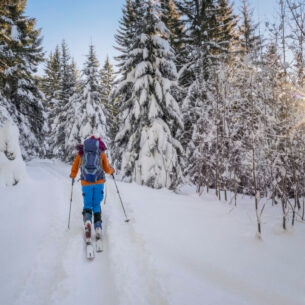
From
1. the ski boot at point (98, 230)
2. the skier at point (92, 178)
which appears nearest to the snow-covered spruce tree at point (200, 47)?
the skier at point (92, 178)

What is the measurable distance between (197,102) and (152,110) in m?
2.63

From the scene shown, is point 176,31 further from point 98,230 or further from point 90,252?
point 90,252

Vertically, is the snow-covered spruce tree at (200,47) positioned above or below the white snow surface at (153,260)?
above

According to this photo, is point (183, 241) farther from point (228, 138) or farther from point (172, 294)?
point (228, 138)

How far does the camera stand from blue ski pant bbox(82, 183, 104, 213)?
5.41m

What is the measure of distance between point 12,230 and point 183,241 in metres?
3.88

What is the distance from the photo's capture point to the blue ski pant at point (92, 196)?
5410mm

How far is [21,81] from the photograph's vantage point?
58.4ft

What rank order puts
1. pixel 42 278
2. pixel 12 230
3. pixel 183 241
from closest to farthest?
pixel 42 278 → pixel 183 241 → pixel 12 230

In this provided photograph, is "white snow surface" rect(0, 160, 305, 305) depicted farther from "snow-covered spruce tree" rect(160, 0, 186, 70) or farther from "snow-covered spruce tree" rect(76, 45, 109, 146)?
"snow-covered spruce tree" rect(76, 45, 109, 146)

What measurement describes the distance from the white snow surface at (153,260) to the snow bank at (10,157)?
3.16 metres

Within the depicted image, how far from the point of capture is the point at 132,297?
307 centimetres

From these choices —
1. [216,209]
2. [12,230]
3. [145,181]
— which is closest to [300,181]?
[216,209]

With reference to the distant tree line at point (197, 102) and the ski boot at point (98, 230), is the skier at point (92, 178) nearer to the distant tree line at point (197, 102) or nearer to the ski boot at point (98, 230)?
the ski boot at point (98, 230)
